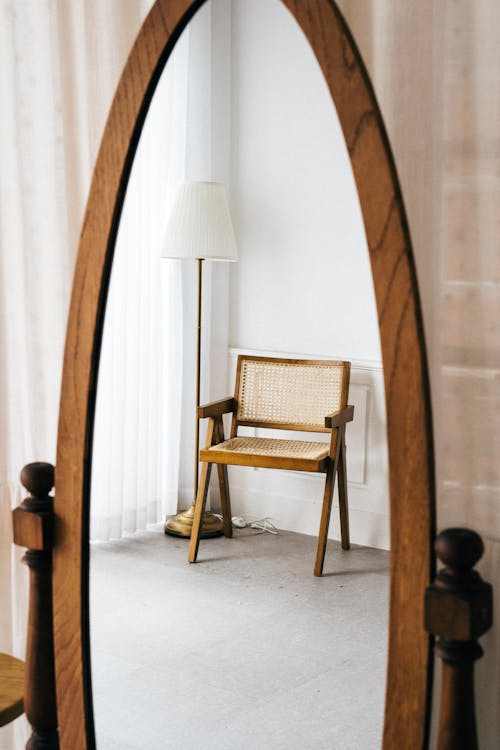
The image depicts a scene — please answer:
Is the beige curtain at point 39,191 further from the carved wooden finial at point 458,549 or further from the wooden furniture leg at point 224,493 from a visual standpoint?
the wooden furniture leg at point 224,493

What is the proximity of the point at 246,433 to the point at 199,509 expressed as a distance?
0.51 m

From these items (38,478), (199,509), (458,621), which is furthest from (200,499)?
(458,621)

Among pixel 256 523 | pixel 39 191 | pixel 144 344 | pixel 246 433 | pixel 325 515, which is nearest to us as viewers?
pixel 39 191

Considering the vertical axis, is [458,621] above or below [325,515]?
above

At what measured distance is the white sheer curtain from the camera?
2.17 meters

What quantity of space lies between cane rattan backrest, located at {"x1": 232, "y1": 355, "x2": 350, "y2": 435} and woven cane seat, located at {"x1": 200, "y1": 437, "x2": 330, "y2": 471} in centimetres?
8

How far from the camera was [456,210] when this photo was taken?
3.06ft

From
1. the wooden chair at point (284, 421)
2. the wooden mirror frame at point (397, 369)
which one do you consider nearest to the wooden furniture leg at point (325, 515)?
the wooden chair at point (284, 421)

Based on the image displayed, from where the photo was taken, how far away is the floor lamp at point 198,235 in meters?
2.51

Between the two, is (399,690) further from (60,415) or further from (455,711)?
(60,415)

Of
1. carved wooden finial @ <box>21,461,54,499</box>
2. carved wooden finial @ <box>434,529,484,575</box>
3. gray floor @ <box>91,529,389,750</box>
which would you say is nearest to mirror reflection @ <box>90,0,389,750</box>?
gray floor @ <box>91,529,389,750</box>

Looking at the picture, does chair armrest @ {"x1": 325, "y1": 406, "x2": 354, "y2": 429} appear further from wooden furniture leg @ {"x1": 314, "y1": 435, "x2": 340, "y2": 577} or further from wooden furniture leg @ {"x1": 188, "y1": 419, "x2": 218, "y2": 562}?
wooden furniture leg @ {"x1": 188, "y1": 419, "x2": 218, "y2": 562}

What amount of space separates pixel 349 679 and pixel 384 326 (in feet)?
4.34

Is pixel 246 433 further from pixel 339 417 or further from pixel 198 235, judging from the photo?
pixel 198 235
